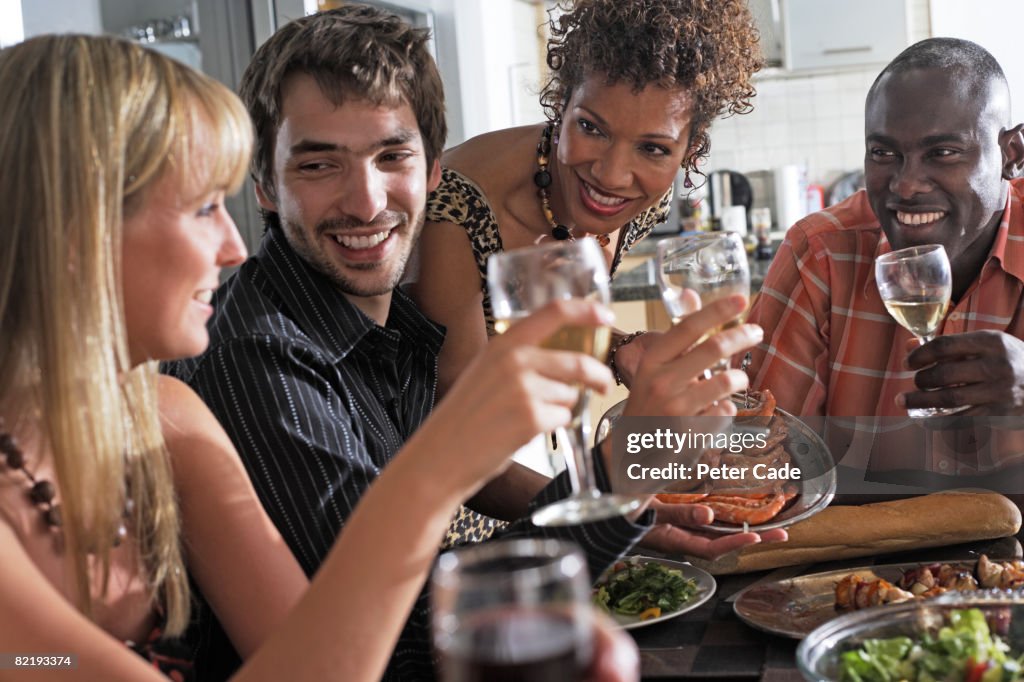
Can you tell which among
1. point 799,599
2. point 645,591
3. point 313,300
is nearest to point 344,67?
point 313,300

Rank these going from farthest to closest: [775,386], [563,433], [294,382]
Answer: [775,386]
[294,382]
[563,433]

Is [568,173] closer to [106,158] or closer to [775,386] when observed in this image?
[775,386]

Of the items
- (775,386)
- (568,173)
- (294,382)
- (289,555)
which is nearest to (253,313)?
(294,382)

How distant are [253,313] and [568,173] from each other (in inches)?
Answer: 31.6

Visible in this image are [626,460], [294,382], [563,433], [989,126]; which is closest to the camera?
[563,433]

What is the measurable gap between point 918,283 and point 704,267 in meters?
0.57

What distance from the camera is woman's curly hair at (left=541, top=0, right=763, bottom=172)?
1.83m

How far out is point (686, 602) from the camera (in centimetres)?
132

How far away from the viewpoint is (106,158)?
985 mm

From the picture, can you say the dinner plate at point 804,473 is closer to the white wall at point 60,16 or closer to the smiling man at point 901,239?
the smiling man at point 901,239

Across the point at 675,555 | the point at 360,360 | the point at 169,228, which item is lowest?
the point at 675,555

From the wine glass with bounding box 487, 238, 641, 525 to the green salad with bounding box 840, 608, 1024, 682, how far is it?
11.0 inches

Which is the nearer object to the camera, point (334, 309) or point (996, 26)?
point (334, 309)

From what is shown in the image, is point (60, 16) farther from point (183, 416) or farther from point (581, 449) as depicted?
point (581, 449)
